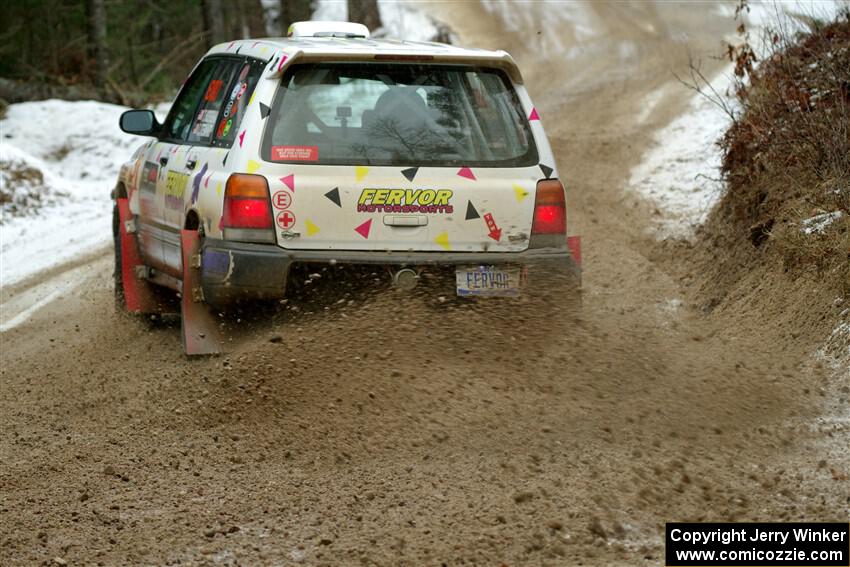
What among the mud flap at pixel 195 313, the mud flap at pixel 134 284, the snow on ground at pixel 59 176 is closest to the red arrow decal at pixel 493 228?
the mud flap at pixel 195 313

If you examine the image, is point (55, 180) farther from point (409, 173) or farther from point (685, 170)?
point (409, 173)

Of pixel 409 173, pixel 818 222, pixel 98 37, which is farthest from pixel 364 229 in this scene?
pixel 98 37

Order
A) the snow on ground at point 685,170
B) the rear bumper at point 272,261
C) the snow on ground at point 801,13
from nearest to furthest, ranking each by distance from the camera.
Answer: the rear bumper at point 272,261, the snow on ground at point 801,13, the snow on ground at point 685,170

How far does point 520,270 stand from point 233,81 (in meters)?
2.10

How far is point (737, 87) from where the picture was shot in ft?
30.0

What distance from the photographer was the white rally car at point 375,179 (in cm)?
582

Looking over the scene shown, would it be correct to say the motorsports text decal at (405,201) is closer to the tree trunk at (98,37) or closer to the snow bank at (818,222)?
the snow bank at (818,222)

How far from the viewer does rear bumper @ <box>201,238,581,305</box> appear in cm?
579

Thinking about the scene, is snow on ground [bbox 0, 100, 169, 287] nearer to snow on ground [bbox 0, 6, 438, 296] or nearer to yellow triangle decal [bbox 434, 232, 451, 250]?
snow on ground [bbox 0, 6, 438, 296]

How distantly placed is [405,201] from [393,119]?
1.52 ft

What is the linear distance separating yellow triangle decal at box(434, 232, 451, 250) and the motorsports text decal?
125mm

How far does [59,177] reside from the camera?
1593 cm

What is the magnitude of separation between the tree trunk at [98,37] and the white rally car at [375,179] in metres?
15.0

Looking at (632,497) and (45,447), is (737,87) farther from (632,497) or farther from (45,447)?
(45,447)
